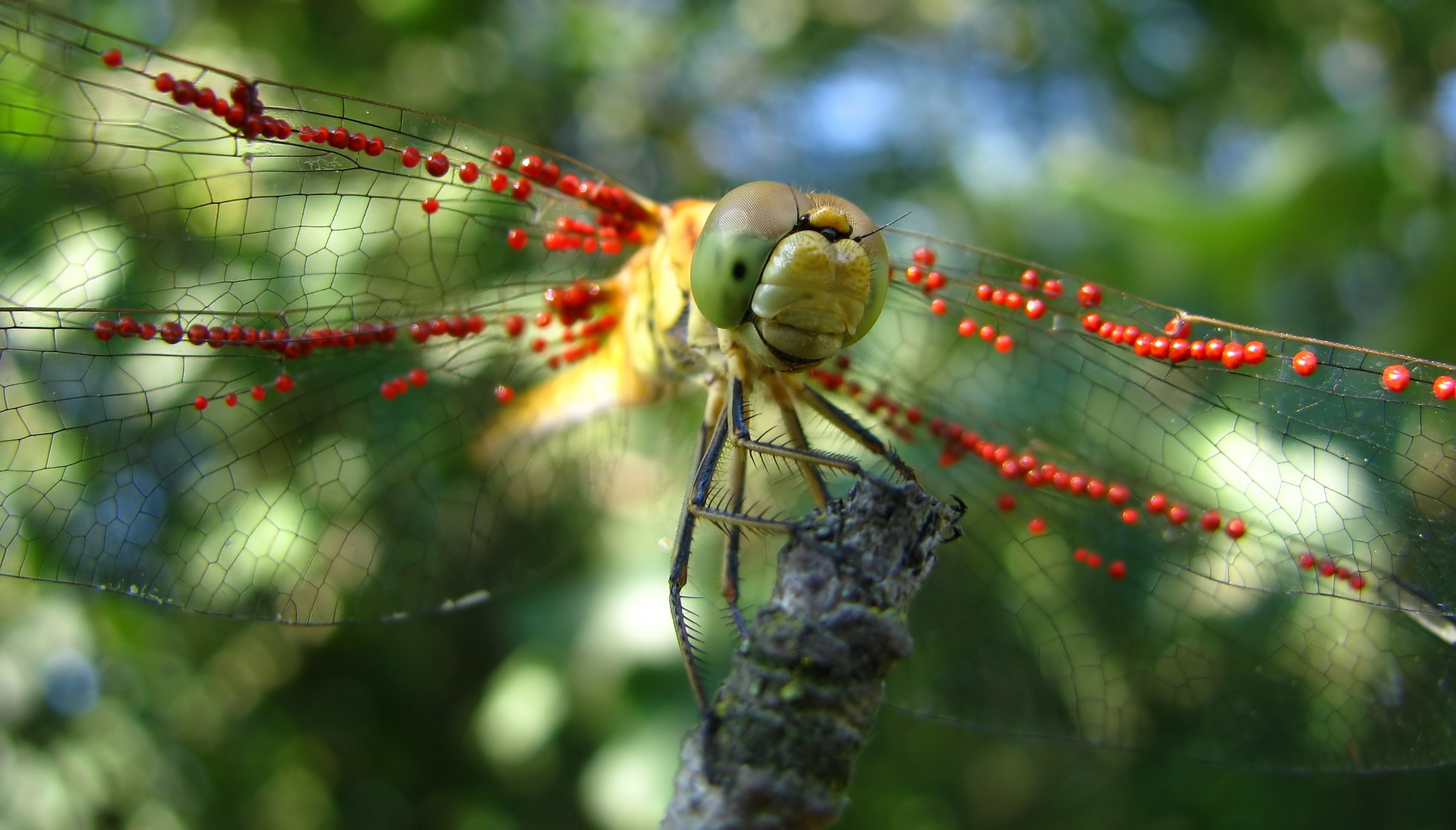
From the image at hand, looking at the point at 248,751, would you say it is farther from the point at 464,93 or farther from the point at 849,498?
the point at 849,498

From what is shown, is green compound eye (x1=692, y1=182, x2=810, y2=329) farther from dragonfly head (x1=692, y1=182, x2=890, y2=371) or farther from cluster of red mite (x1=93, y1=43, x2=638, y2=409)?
cluster of red mite (x1=93, y1=43, x2=638, y2=409)

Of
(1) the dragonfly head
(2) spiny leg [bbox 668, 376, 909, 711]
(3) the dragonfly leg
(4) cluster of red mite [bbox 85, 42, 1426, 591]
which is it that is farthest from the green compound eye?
(4) cluster of red mite [bbox 85, 42, 1426, 591]

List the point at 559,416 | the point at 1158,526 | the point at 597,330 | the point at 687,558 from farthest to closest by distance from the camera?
the point at 559,416 → the point at 597,330 → the point at 1158,526 → the point at 687,558

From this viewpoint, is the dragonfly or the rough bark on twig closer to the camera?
the rough bark on twig

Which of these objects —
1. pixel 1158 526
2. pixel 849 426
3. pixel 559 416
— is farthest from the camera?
pixel 559 416

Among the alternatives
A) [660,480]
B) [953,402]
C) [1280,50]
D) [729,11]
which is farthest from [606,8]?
[1280,50]

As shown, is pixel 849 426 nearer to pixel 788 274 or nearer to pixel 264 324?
pixel 788 274

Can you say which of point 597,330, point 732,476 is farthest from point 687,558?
point 597,330

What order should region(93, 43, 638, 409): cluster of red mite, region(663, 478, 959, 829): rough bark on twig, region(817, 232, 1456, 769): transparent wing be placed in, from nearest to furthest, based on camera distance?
region(663, 478, 959, 829): rough bark on twig → region(93, 43, 638, 409): cluster of red mite → region(817, 232, 1456, 769): transparent wing
